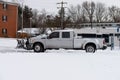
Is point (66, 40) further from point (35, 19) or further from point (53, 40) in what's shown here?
point (35, 19)

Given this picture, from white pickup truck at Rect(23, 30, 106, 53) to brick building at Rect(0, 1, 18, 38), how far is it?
44.6 meters

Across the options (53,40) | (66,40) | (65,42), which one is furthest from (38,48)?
(66,40)

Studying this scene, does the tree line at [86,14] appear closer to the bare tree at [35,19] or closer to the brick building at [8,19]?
the bare tree at [35,19]

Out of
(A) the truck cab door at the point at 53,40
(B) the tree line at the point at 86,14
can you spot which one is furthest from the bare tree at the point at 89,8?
(A) the truck cab door at the point at 53,40

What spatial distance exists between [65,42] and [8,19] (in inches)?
1911

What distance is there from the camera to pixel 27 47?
28.3m

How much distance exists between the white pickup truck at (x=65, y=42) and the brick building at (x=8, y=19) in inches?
1756

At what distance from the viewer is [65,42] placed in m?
27.2

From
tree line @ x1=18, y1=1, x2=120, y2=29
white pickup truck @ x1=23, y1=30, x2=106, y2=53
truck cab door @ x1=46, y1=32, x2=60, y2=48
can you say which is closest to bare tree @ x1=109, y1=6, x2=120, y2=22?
tree line @ x1=18, y1=1, x2=120, y2=29

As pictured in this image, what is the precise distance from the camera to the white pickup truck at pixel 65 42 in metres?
27.0

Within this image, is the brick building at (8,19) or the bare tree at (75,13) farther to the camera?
the bare tree at (75,13)

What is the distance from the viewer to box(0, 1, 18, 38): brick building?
2844 inches

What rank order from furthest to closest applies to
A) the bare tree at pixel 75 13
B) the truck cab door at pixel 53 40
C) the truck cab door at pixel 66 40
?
1. the bare tree at pixel 75 13
2. the truck cab door at pixel 53 40
3. the truck cab door at pixel 66 40

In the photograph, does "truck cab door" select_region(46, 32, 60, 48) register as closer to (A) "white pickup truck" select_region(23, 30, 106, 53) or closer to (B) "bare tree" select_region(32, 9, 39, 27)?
(A) "white pickup truck" select_region(23, 30, 106, 53)
